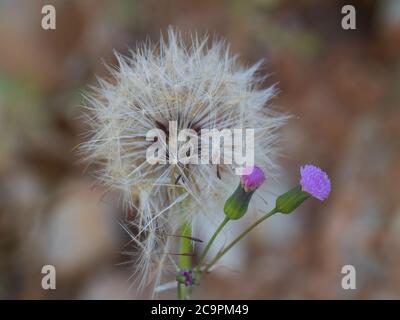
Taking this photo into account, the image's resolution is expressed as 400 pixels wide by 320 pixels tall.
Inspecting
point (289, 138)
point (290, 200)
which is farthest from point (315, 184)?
point (289, 138)

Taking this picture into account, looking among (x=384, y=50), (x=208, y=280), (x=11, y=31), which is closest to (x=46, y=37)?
(x=11, y=31)

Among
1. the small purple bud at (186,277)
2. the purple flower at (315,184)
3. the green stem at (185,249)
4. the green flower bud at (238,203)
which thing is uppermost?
the purple flower at (315,184)

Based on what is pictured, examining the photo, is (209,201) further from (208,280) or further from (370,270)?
(370,270)

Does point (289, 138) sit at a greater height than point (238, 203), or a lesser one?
greater

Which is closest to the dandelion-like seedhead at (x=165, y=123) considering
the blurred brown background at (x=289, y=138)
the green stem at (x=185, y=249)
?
the green stem at (x=185, y=249)

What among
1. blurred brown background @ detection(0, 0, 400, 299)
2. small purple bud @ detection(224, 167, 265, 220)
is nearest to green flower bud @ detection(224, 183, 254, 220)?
small purple bud @ detection(224, 167, 265, 220)

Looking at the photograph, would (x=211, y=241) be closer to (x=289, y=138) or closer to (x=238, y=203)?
(x=238, y=203)

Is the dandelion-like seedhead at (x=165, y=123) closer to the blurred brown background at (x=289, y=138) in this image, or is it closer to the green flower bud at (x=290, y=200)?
the green flower bud at (x=290, y=200)
